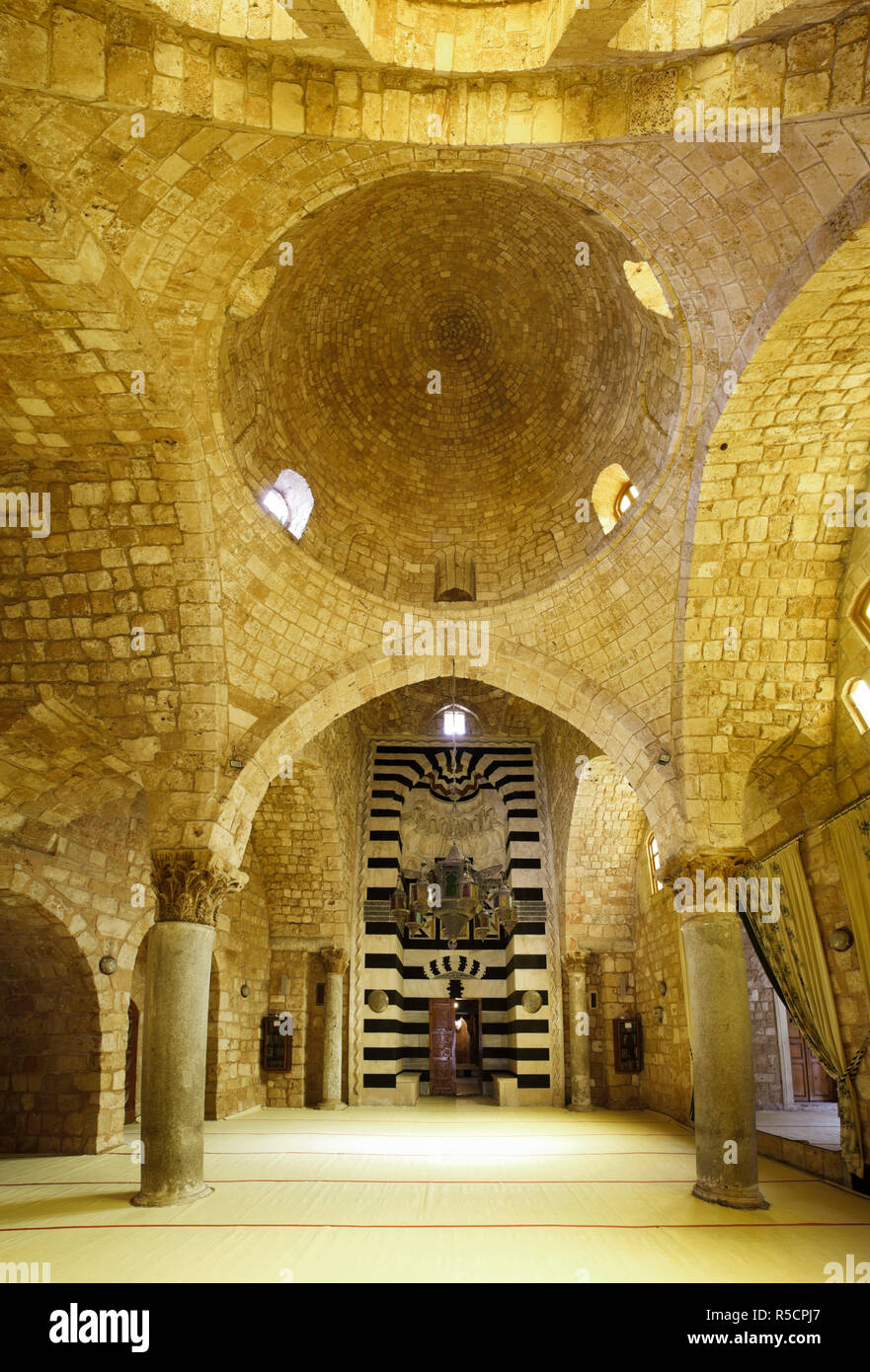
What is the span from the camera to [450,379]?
1308 centimetres

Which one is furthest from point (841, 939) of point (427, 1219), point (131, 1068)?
point (131, 1068)

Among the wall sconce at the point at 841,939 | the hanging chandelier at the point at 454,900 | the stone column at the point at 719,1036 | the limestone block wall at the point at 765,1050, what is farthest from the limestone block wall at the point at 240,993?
the wall sconce at the point at 841,939

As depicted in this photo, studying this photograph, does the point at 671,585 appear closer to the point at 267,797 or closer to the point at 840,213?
the point at 840,213


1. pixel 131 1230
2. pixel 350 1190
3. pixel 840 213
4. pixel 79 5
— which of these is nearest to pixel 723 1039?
pixel 350 1190

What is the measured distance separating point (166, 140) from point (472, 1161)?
10.8m

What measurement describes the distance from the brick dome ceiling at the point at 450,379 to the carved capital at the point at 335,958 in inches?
309

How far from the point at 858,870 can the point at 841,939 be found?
1.02 m

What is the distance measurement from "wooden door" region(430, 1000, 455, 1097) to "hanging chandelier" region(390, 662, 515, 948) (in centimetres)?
677

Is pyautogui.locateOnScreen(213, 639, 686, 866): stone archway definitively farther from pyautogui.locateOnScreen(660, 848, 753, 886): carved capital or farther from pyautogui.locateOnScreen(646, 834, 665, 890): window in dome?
pyautogui.locateOnScreen(646, 834, 665, 890): window in dome

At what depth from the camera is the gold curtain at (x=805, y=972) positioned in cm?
903

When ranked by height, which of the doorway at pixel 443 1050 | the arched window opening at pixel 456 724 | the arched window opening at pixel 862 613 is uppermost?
the arched window opening at pixel 456 724

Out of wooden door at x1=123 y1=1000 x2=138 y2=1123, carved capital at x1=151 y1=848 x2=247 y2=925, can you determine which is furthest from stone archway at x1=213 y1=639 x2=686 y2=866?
wooden door at x1=123 y1=1000 x2=138 y2=1123

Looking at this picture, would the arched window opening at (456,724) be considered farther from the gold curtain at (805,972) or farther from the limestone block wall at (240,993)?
the gold curtain at (805,972)

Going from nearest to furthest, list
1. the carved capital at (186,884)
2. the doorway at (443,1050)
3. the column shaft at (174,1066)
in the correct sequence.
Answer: the column shaft at (174,1066)
the carved capital at (186,884)
the doorway at (443,1050)
